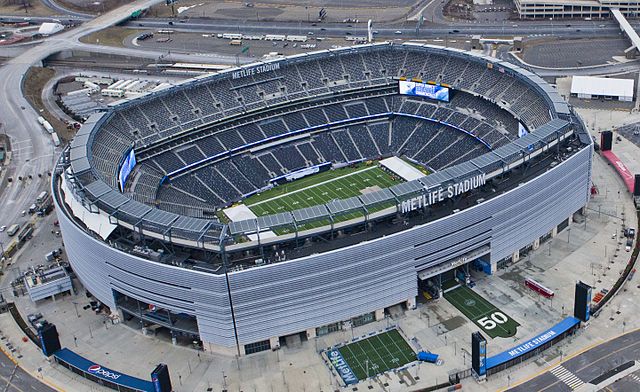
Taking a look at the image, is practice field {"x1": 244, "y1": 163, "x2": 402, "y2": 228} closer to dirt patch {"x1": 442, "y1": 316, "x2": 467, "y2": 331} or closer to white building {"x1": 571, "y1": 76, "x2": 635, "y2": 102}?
dirt patch {"x1": 442, "y1": 316, "x2": 467, "y2": 331}

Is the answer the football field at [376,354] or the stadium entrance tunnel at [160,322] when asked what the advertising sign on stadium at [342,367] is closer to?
the football field at [376,354]

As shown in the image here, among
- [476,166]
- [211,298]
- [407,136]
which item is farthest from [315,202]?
[211,298]

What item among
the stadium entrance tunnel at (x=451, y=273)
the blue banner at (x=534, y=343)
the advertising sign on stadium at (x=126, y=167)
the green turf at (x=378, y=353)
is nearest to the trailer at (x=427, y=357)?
the green turf at (x=378, y=353)

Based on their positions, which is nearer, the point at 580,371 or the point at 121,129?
the point at 580,371

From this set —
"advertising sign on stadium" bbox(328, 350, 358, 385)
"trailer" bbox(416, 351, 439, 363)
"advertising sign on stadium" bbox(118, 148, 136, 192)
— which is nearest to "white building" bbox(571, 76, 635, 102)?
"advertising sign on stadium" bbox(118, 148, 136, 192)

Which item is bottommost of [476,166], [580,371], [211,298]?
[580,371]

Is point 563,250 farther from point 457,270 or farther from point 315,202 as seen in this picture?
point 315,202

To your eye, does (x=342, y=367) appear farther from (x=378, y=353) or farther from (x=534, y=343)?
(x=534, y=343)
